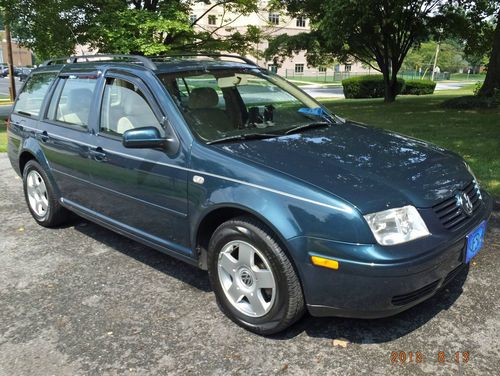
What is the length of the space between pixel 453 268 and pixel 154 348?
1907 millimetres

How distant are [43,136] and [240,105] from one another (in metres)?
2.16

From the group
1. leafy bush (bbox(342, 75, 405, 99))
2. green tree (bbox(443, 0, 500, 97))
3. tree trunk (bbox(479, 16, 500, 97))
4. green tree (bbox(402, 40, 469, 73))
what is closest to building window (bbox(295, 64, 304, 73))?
green tree (bbox(402, 40, 469, 73))

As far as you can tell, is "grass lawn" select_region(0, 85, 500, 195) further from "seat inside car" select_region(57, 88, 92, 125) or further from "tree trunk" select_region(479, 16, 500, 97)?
"seat inside car" select_region(57, 88, 92, 125)

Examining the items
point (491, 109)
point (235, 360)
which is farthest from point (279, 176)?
point (491, 109)

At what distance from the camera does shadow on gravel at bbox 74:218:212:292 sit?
3.96m

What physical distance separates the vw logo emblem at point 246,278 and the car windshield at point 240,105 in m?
0.93

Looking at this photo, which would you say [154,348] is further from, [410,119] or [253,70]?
[410,119]

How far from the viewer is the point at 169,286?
12.6 feet

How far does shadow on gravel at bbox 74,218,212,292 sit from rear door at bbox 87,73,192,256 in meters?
0.46

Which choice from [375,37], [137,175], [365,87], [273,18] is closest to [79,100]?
[137,175]

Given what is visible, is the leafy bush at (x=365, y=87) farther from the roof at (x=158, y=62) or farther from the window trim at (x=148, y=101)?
the window trim at (x=148, y=101)

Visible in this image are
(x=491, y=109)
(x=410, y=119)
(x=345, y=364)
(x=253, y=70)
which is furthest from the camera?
(x=491, y=109)

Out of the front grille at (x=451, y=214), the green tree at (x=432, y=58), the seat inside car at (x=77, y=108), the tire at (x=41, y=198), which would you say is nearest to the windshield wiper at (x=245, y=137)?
the front grille at (x=451, y=214)

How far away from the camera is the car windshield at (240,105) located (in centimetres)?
355
